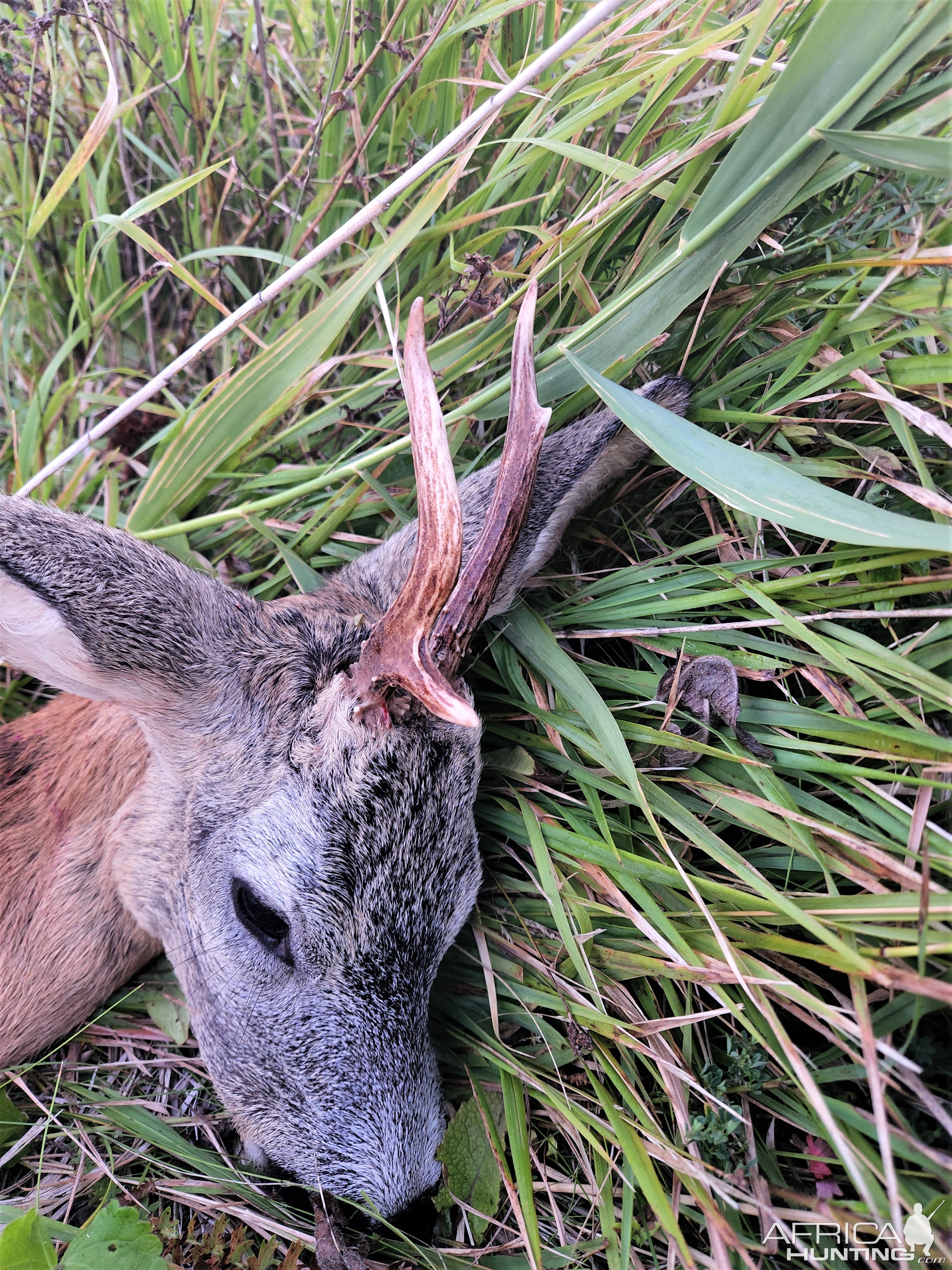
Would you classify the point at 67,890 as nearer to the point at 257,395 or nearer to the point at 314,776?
the point at 314,776

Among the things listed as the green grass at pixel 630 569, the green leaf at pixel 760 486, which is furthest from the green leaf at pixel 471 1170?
the green leaf at pixel 760 486

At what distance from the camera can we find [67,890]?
262 cm

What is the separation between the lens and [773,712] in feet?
7.22

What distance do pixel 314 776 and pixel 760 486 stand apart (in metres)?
1.29

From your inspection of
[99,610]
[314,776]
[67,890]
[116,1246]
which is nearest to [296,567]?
[99,610]

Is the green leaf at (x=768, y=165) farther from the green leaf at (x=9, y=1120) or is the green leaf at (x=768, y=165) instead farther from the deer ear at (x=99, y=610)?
the green leaf at (x=9, y=1120)

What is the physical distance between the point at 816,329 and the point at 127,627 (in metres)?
1.91

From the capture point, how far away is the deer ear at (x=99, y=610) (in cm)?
210

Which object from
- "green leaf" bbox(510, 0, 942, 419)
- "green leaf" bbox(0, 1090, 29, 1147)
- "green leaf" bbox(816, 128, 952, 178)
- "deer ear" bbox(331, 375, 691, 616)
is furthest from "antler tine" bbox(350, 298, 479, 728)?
"green leaf" bbox(0, 1090, 29, 1147)

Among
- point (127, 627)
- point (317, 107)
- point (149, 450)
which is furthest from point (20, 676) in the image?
point (317, 107)

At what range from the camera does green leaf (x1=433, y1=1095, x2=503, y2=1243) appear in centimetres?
221

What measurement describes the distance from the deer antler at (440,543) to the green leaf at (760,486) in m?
0.29

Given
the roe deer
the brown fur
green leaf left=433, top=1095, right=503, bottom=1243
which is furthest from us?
the brown fur

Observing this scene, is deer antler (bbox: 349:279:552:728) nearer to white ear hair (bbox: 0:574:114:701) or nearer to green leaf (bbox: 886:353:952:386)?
white ear hair (bbox: 0:574:114:701)
